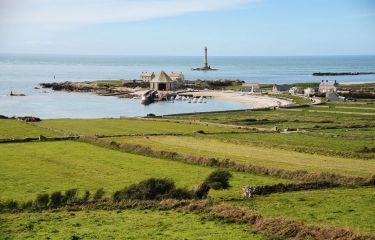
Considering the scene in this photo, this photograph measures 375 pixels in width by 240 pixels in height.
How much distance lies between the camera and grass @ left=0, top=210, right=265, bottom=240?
1664 cm

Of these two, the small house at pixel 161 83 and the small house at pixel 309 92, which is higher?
the small house at pixel 161 83

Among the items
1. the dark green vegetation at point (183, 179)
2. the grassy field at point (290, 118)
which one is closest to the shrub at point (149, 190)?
the dark green vegetation at point (183, 179)

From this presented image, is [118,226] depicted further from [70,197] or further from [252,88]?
[252,88]

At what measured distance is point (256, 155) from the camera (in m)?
32.9

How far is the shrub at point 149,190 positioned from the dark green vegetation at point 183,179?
1.9 inches

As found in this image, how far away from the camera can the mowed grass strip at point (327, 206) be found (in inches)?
707

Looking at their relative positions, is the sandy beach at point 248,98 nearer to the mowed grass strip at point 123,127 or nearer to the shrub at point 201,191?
the mowed grass strip at point 123,127

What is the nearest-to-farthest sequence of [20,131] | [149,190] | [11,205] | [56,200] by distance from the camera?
[11,205]
[56,200]
[149,190]
[20,131]

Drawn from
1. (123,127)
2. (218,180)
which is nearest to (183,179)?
(218,180)

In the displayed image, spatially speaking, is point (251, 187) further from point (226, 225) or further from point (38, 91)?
point (38, 91)

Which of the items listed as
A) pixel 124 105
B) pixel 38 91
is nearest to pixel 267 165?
pixel 124 105

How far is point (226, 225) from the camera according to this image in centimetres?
1800

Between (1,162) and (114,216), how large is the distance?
14.3m

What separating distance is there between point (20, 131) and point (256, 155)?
22.3 metres
